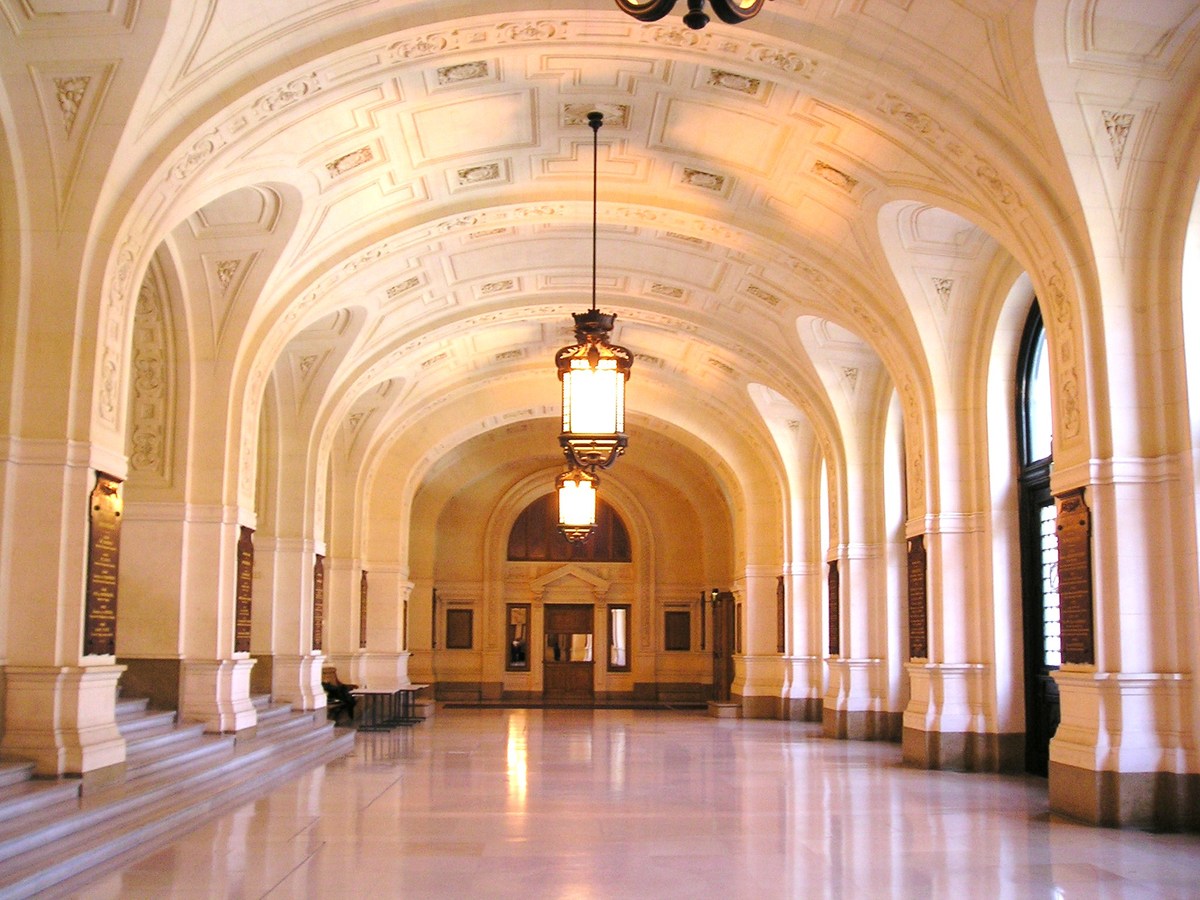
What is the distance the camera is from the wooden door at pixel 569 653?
93.0 ft

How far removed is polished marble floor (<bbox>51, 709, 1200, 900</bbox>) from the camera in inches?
246

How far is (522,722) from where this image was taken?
20047 millimetres

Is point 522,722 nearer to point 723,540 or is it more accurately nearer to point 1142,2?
point 723,540

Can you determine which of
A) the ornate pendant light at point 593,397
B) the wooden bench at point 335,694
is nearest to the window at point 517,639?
the wooden bench at point 335,694

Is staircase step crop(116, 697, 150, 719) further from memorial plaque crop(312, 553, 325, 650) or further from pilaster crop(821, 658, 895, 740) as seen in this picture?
pilaster crop(821, 658, 895, 740)

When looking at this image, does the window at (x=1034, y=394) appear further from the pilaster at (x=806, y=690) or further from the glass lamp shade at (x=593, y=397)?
the pilaster at (x=806, y=690)

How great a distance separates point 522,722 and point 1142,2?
1510 centimetres

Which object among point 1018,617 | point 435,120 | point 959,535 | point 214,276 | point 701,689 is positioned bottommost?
point 701,689

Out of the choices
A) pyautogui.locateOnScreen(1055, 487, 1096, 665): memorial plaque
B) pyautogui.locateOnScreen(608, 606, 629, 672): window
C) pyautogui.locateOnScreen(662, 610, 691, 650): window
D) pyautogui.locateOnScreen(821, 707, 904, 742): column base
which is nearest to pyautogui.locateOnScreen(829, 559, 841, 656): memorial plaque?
pyautogui.locateOnScreen(821, 707, 904, 742): column base

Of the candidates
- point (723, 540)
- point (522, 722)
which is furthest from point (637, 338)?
point (723, 540)

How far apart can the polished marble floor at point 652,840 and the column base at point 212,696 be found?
1028 millimetres

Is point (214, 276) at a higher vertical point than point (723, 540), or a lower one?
higher

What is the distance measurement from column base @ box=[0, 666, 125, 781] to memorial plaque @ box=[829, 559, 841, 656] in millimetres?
11162

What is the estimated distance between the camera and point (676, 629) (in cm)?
2859
